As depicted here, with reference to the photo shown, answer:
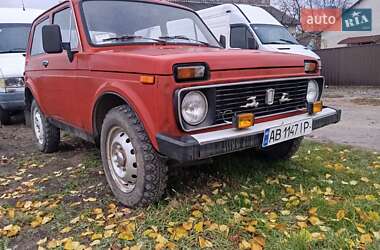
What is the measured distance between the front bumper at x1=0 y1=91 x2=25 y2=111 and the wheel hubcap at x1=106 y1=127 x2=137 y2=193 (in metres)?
5.11

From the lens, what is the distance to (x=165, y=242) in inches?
110

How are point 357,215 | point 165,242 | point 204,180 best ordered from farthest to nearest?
point 204,180, point 357,215, point 165,242

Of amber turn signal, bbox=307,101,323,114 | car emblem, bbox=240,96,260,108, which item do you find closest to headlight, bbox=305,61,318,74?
amber turn signal, bbox=307,101,323,114

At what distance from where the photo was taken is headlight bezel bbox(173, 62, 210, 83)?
2.82 m

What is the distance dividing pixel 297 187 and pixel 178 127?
154cm

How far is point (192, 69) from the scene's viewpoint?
2.86m

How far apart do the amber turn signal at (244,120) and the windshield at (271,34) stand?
871cm

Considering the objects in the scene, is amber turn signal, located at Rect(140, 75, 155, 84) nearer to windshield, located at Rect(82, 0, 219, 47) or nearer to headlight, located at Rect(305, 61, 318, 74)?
windshield, located at Rect(82, 0, 219, 47)

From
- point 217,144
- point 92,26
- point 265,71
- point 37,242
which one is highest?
Answer: point 92,26

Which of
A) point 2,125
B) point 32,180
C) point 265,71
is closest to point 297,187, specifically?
point 265,71

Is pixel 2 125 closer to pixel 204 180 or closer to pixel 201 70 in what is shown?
pixel 204 180

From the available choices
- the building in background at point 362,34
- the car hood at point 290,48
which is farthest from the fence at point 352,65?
the building in background at point 362,34

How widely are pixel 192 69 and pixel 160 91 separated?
29cm

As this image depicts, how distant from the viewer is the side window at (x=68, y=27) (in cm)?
415
